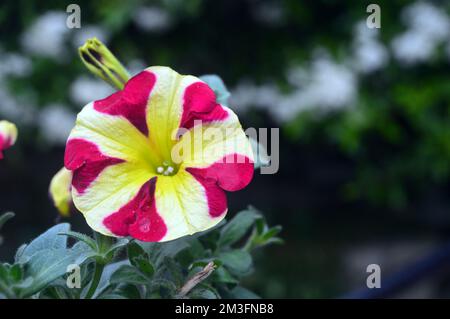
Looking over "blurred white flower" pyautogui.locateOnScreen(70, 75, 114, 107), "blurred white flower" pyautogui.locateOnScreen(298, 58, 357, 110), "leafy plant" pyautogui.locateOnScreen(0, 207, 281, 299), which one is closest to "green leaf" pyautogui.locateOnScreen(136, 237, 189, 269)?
"leafy plant" pyautogui.locateOnScreen(0, 207, 281, 299)

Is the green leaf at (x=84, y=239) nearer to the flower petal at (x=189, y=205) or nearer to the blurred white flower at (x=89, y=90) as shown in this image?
the flower petal at (x=189, y=205)

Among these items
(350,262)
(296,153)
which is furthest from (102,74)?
(296,153)

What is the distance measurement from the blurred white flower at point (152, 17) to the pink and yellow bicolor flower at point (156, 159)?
1.74m

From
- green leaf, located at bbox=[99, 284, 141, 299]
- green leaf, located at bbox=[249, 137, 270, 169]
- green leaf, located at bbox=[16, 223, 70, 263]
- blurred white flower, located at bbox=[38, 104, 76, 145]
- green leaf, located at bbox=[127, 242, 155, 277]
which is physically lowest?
green leaf, located at bbox=[99, 284, 141, 299]

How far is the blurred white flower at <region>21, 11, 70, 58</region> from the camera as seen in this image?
2.12 metres

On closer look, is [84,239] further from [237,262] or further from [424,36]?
[424,36]

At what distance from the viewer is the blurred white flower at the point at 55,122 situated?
219 cm

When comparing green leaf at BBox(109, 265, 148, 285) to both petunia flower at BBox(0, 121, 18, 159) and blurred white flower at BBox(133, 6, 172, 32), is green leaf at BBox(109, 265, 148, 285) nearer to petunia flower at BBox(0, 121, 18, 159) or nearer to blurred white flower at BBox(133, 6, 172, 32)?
petunia flower at BBox(0, 121, 18, 159)

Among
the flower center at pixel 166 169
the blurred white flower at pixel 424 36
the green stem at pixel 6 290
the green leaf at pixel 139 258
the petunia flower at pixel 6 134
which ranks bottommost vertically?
the green stem at pixel 6 290

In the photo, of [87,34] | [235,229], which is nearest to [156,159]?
[235,229]

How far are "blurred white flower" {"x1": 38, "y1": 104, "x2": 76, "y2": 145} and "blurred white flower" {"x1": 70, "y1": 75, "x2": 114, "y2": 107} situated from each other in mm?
89

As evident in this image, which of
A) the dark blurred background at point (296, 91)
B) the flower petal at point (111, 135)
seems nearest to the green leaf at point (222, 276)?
the flower petal at point (111, 135)

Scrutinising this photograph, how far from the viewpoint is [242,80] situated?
2.40 m

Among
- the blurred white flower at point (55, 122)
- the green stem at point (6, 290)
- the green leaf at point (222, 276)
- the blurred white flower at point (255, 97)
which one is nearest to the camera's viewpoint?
the green stem at point (6, 290)
